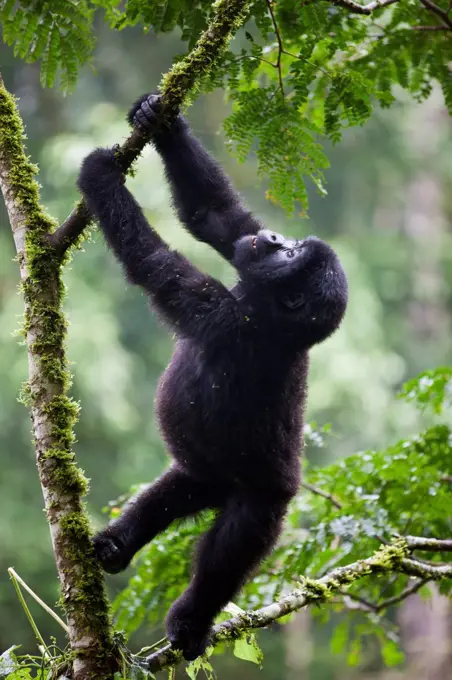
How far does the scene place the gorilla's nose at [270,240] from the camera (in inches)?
171

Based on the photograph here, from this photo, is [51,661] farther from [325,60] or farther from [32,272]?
[325,60]

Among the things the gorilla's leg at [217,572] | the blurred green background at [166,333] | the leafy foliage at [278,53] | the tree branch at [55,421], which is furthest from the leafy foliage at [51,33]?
the blurred green background at [166,333]

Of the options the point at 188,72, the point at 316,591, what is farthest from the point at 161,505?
the point at 188,72

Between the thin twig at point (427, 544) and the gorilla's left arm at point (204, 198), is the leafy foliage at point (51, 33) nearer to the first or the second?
the gorilla's left arm at point (204, 198)

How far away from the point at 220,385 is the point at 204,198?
50.6 inches

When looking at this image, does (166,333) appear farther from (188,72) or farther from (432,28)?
(188,72)

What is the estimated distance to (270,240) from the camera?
4.36 meters

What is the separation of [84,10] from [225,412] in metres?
2.35

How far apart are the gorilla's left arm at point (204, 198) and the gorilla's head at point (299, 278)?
287mm

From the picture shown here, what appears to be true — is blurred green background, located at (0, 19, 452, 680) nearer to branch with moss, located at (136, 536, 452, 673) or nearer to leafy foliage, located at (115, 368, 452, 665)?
leafy foliage, located at (115, 368, 452, 665)

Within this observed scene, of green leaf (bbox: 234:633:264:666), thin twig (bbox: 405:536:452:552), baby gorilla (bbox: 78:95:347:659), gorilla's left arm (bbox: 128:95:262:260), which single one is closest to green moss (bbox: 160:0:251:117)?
baby gorilla (bbox: 78:95:347:659)

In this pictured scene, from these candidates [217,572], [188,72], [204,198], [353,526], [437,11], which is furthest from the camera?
[204,198]

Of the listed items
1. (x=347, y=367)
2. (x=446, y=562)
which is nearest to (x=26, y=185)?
(x=446, y=562)

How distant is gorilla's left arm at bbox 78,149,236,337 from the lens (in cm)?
382
